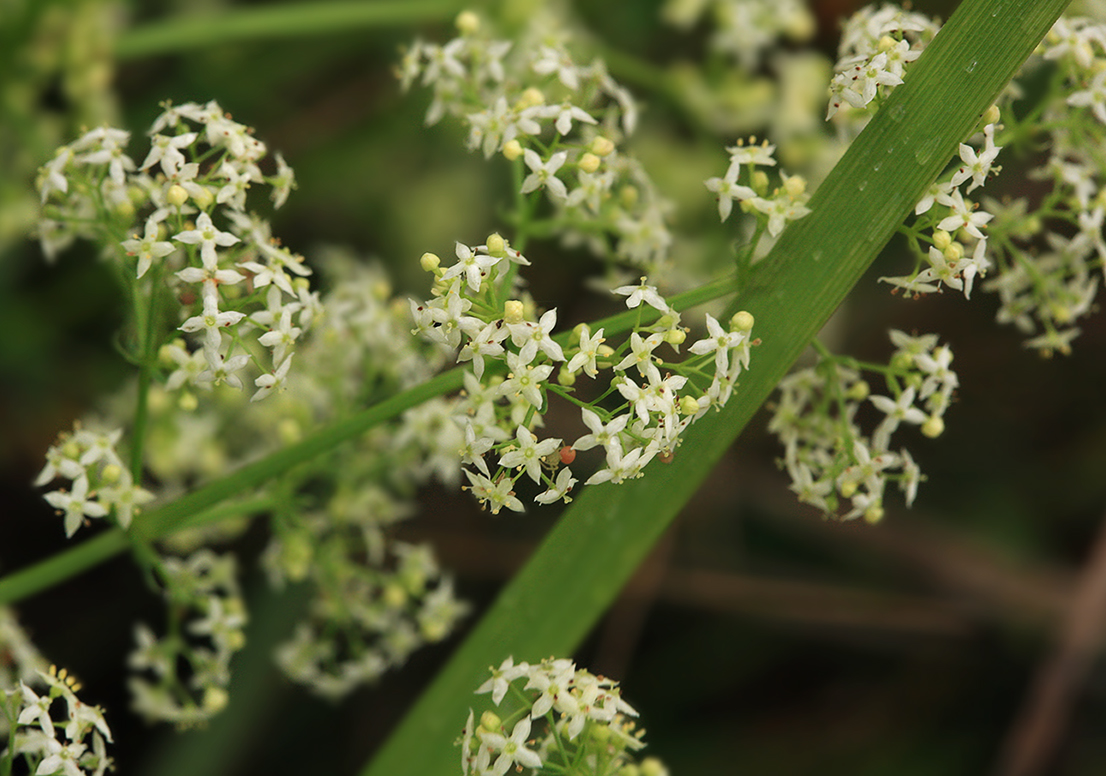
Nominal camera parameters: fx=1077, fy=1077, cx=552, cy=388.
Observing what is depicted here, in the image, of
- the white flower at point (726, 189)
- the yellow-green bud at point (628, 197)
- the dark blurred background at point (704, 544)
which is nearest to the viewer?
the white flower at point (726, 189)

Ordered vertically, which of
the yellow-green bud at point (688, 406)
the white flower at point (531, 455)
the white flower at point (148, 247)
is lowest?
the white flower at point (148, 247)

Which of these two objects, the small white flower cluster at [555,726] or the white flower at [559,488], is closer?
the white flower at [559,488]

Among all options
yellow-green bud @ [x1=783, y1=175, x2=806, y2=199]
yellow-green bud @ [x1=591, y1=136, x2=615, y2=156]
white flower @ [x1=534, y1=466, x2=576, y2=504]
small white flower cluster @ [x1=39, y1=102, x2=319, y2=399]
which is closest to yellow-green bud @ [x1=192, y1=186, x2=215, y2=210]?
small white flower cluster @ [x1=39, y1=102, x2=319, y2=399]

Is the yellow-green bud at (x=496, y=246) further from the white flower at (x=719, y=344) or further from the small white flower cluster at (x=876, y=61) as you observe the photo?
the small white flower cluster at (x=876, y=61)

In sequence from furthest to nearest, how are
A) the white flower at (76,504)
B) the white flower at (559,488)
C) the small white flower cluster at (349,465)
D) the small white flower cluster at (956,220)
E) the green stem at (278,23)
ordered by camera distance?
the green stem at (278,23) < the small white flower cluster at (349,465) < the white flower at (76,504) < the small white flower cluster at (956,220) < the white flower at (559,488)

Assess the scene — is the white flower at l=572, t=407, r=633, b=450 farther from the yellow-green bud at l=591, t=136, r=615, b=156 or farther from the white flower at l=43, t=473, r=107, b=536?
the white flower at l=43, t=473, r=107, b=536

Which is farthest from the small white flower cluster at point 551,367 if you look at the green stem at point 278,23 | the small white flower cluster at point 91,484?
the green stem at point 278,23
